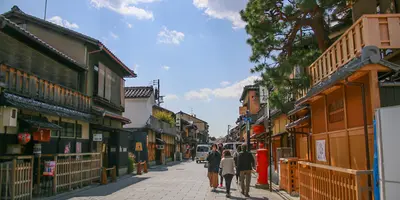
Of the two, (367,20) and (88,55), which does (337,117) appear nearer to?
(367,20)

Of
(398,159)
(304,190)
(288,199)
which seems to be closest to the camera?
(398,159)

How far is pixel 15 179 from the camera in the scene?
11.2 metres

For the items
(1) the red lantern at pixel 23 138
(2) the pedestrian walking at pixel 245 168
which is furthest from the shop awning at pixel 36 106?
(2) the pedestrian walking at pixel 245 168

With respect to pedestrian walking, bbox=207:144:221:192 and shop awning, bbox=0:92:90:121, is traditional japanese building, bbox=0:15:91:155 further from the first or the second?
pedestrian walking, bbox=207:144:221:192

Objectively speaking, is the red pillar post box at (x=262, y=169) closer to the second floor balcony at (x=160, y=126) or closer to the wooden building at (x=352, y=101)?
the wooden building at (x=352, y=101)

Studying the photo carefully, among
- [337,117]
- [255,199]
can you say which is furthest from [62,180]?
[337,117]

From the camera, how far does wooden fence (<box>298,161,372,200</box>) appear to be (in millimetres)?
6719

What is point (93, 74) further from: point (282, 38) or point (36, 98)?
point (282, 38)

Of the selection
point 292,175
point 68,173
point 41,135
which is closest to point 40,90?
point 41,135

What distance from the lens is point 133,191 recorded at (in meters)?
15.6

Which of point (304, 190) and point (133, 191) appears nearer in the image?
point (304, 190)

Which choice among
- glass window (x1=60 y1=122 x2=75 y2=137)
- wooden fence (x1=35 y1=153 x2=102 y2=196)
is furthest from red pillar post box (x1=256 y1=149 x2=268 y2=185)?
glass window (x1=60 y1=122 x2=75 y2=137)

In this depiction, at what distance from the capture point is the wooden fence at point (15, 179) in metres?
11.0

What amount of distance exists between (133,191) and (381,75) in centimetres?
1143
